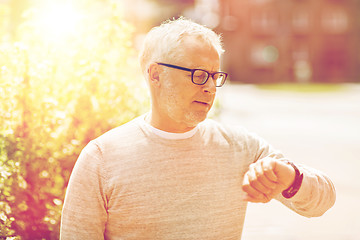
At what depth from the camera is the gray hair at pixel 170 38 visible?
75.6 inches

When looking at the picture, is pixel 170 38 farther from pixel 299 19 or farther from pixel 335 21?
pixel 335 21

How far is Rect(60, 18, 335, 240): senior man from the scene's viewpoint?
1870mm

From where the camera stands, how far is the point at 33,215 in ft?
8.32

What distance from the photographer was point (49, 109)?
2.57 metres

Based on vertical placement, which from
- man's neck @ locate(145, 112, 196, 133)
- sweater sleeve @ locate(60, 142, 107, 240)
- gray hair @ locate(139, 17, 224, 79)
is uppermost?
gray hair @ locate(139, 17, 224, 79)

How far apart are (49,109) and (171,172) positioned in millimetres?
949

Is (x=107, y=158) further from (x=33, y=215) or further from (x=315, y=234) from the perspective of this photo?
(x=315, y=234)

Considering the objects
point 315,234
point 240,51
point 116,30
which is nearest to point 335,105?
point 315,234

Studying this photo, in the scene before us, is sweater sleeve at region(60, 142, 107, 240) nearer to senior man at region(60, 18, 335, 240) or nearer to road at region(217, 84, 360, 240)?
senior man at region(60, 18, 335, 240)

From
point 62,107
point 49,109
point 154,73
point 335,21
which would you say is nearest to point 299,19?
point 335,21

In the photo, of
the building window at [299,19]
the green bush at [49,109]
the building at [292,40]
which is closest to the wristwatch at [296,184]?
the green bush at [49,109]

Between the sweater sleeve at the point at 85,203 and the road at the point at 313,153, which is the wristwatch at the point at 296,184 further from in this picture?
the road at the point at 313,153

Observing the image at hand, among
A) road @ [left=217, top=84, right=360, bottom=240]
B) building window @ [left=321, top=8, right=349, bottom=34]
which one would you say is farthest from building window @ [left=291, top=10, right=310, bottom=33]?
road @ [left=217, top=84, right=360, bottom=240]

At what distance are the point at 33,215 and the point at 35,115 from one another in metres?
0.53
